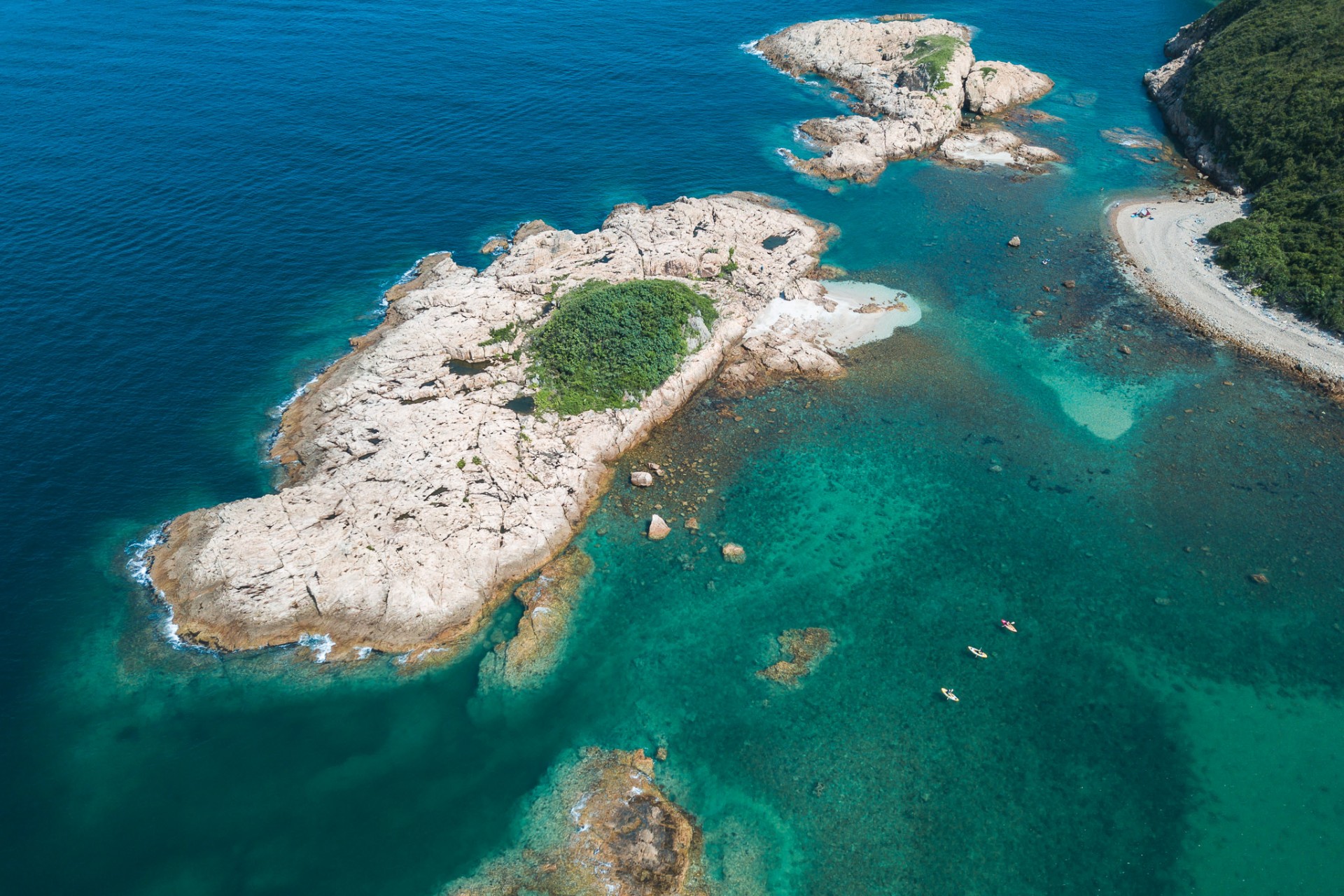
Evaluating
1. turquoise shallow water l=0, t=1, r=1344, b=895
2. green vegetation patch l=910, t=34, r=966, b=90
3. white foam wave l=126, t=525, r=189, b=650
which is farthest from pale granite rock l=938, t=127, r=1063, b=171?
white foam wave l=126, t=525, r=189, b=650

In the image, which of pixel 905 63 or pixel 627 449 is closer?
pixel 627 449

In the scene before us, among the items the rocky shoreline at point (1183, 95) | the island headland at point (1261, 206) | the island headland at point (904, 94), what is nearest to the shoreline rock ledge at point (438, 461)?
the island headland at point (904, 94)

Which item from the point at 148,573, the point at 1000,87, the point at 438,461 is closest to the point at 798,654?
the point at 438,461

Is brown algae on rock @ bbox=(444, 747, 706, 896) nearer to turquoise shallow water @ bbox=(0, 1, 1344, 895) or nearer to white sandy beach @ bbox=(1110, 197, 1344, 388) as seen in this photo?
turquoise shallow water @ bbox=(0, 1, 1344, 895)

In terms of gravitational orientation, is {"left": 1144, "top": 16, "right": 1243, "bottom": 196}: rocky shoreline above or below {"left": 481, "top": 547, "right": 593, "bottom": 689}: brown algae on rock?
above

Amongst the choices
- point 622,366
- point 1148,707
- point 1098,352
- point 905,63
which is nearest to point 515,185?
point 622,366

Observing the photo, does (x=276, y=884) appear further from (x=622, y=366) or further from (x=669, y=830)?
(x=622, y=366)
